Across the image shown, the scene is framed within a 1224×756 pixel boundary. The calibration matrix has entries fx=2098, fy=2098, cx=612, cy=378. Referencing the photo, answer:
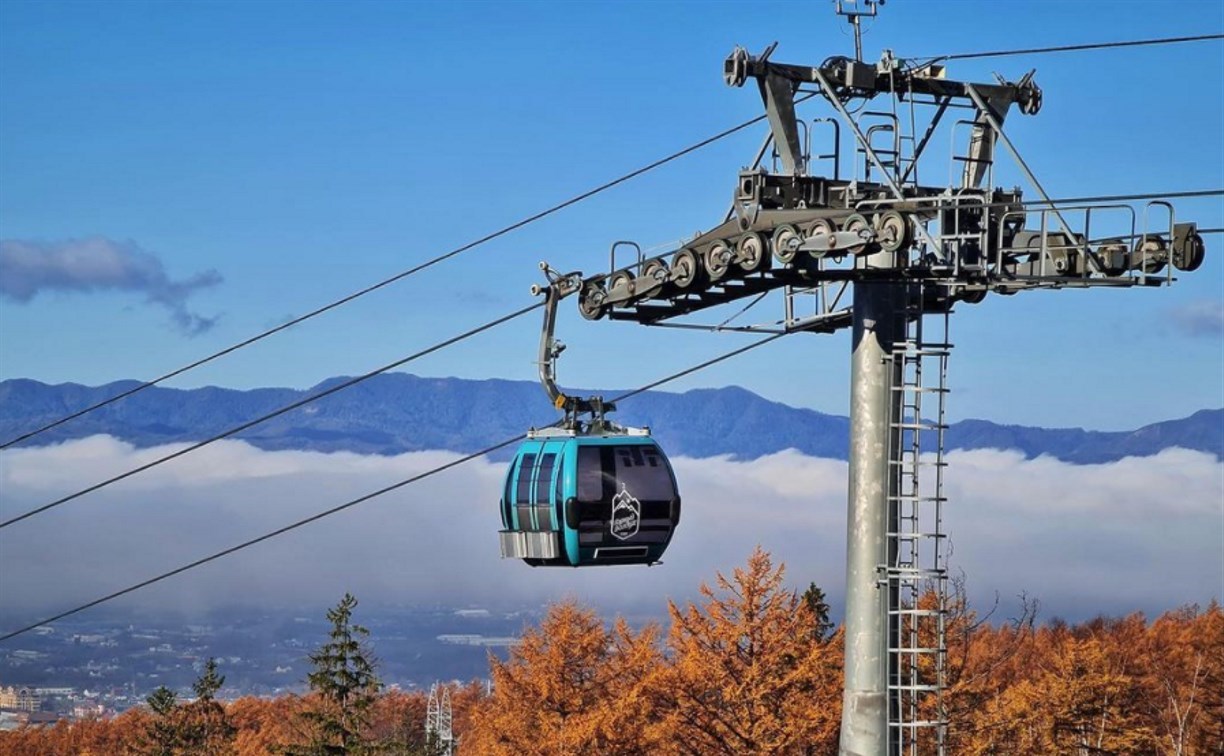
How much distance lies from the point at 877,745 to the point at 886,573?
81.3 inches

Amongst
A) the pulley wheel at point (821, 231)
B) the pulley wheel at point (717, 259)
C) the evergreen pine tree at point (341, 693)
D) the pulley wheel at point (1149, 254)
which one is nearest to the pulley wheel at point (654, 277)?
the pulley wheel at point (717, 259)

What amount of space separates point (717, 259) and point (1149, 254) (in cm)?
514

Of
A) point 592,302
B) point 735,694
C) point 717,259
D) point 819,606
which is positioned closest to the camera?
point 717,259

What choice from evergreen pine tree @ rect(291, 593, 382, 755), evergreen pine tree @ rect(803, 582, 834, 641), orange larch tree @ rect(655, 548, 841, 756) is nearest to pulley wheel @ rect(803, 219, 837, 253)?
orange larch tree @ rect(655, 548, 841, 756)

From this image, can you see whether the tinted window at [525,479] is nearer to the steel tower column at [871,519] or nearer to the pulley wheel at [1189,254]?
the steel tower column at [871,519]

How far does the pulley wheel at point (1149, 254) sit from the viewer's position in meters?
23.8

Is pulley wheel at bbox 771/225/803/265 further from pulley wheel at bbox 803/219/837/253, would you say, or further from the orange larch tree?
the orange larch tree

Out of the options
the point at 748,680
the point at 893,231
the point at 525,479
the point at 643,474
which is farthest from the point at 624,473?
the point at 748,680

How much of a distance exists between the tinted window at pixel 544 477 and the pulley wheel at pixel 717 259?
416 cm

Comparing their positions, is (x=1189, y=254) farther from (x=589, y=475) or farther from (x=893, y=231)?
(x=589, y=475)

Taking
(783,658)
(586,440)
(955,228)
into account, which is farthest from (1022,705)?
(955,228)

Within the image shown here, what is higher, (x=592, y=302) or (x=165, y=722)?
(x=592, y=302)

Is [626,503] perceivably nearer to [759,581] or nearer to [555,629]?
A: [759,581]

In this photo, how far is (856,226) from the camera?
942 inches
